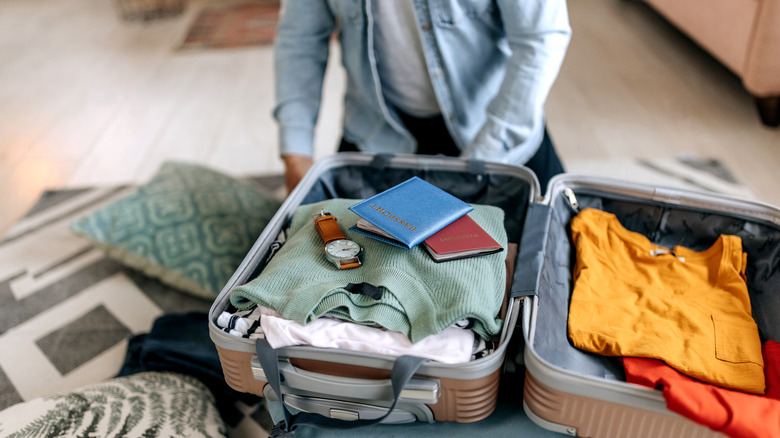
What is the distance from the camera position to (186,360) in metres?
1.06

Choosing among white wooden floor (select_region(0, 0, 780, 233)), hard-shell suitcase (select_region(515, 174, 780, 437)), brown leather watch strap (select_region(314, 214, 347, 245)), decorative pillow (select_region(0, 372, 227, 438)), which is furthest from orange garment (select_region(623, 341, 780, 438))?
white wooden floor (select_region(0, 0, 780, 233))

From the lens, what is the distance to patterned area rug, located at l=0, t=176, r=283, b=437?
3.84ft

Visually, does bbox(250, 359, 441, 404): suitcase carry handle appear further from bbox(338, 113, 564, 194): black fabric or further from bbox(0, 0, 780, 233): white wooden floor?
bbox(0, 0, 780, 233): white wooden floor

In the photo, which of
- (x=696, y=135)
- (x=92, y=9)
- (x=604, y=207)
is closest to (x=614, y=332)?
(x=604, y=207)

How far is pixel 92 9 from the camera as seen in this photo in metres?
3.88

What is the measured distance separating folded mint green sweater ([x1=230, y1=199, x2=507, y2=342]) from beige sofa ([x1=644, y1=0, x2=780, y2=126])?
1.55m

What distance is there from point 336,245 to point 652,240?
49 cm

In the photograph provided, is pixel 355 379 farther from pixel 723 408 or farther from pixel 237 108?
pixel 237 108

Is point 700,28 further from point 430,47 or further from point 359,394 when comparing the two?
point 359,394

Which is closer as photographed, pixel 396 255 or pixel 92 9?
pixel 396 255

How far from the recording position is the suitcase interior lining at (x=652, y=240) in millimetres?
667

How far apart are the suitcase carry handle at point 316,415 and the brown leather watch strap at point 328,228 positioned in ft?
0.52

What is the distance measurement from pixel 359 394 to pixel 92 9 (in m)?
4.14

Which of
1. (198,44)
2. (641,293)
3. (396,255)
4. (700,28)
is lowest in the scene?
(198,44)
